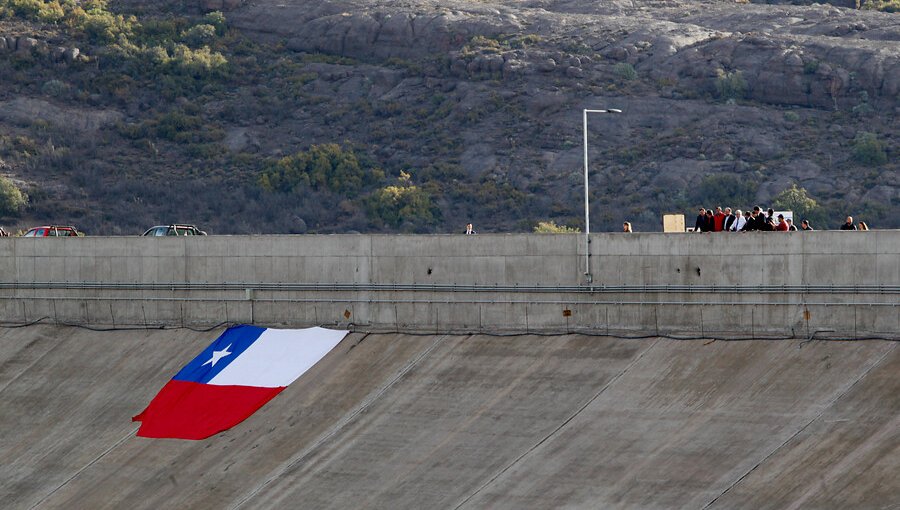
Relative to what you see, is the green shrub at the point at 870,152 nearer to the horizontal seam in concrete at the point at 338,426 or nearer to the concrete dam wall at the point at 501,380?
the concrete dam wall at the point at 501,380

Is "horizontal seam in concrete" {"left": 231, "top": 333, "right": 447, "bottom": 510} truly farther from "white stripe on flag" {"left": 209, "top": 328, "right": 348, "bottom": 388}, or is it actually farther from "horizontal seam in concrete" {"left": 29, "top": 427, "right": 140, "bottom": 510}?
"horizontal seam in concrete" {"left": 29, "top": 427, "right": 140, "bottom": 510}

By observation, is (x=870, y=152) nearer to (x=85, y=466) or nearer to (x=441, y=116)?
(x=441, y=116)

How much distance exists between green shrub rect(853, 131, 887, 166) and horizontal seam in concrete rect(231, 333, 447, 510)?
1709 inches

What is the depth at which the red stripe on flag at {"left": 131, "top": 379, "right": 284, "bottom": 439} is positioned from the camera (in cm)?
3005

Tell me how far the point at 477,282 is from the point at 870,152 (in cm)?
4266

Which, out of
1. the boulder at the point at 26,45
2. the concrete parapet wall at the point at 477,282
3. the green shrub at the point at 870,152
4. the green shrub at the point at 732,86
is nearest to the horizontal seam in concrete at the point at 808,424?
the concrete parapet wall at the point at 477,282

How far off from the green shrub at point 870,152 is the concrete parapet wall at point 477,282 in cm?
4215

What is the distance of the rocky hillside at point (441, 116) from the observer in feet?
228

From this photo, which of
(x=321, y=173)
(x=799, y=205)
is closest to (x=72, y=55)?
(x=321, y=173)

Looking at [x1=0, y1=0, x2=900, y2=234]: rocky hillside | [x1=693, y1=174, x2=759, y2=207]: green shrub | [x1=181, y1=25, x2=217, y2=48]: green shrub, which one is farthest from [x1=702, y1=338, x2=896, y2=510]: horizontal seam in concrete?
[x1=181, y1=25, x2=217, y2=48]: green shrub

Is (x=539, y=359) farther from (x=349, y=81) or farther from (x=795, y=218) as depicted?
(x=349, y=81)

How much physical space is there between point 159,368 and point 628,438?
44.1ft

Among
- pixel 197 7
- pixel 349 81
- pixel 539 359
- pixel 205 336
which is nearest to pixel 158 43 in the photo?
pixel 197 7

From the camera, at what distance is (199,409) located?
1216 inches
